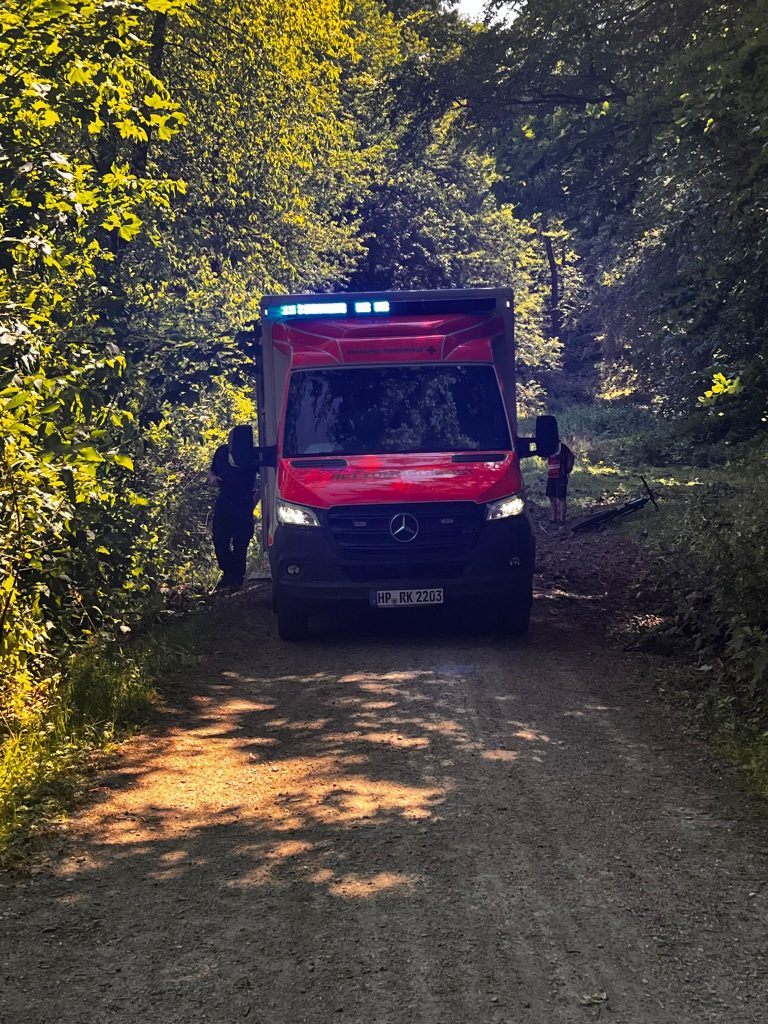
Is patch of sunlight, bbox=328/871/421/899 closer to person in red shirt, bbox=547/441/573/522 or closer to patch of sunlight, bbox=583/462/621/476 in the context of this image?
person in red shirt, bbox=547/441/573/522

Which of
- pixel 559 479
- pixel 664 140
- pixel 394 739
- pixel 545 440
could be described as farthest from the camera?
pixel 559 479

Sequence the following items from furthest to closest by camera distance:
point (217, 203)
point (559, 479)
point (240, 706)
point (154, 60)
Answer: point (559, 479) → point (217, 203) → point (154, 60) → point (240, 706)

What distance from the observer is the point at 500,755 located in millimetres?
7172

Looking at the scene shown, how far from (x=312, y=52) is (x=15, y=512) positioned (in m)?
15.8

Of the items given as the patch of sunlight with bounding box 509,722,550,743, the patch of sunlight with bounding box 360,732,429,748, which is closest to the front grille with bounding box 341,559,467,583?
the patch of sunlight with bounding box 509,722,550,743

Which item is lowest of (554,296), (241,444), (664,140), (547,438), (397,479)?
(397,479)

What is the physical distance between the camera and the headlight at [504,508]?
424 inches

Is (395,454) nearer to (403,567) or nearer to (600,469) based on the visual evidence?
(403,567)

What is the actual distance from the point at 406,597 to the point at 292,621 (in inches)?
45.7

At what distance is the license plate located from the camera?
10.7m

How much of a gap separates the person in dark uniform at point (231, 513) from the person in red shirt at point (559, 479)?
738 cm

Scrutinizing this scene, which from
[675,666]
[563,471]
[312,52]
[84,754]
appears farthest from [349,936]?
[312,52]

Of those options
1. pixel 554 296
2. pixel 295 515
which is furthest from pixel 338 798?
pixel 554 296

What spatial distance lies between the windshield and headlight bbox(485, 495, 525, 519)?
1.98 ft
